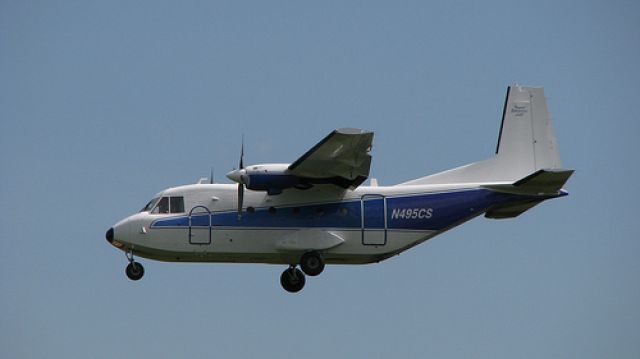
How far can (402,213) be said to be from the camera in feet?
74.8

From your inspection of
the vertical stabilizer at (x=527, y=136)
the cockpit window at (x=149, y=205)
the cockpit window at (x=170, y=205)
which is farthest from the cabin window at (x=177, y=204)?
the vertical stabilizer at (x=527, y=136)

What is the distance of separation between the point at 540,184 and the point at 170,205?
8.97 meters

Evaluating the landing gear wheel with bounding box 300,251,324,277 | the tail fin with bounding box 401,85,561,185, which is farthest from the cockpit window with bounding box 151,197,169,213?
the tail fin with bounding box 401,85,561,185

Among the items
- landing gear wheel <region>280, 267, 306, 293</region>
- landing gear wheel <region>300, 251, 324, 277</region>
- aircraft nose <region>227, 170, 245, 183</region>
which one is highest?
aircraft nose <region>227, 170, 245, 183</region>

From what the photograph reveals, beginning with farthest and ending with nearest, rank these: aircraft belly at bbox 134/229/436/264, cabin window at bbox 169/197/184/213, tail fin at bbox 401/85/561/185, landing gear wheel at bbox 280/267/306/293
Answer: tail fin at bbox 401/85/561/185 < landing gear wheel at bbox 280/267/306/293 < cabin window at bbox 169/197/184/213 < aircraft belly at bbox 134/229/436/264

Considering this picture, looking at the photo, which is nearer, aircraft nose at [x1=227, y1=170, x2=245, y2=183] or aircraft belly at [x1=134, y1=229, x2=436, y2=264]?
aircraft nose at [x1=227, y1=170, x2=245, y2=183]

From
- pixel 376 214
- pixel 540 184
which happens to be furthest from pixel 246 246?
pixel 540 184

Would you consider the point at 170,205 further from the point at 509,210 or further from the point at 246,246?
the point at 509,210

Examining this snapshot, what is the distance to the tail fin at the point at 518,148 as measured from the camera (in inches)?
950

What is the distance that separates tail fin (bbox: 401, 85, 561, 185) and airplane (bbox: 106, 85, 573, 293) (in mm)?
740

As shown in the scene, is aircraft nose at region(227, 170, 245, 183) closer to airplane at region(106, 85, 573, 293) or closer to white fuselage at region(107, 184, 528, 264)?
airplane at region(106, 85, 573, 293)

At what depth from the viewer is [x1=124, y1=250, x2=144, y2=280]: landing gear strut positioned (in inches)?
888

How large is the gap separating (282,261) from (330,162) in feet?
10.3

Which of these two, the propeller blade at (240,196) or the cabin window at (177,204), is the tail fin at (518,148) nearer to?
the propeller blade at (240,196)
